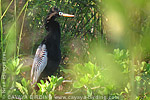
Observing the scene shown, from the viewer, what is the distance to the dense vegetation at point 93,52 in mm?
343

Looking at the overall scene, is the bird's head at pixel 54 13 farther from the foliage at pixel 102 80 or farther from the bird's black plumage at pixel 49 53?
the foliage at pixel 102 80

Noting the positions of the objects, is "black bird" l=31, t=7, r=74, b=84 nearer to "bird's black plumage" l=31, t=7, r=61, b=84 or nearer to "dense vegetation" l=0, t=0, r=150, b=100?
"bird's black plumage" l=31, t=7, r=61, b=84

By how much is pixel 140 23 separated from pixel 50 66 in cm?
232

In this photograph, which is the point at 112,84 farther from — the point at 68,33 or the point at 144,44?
the point at 68,33

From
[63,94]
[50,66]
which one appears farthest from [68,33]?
[63,94]

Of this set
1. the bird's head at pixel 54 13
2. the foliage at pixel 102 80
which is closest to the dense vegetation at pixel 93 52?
the foliage at pixel 102 80

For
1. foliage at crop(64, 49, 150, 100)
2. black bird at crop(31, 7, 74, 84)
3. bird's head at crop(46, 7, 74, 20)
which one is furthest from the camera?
bird's head at crop(46, 7, 74, 20)

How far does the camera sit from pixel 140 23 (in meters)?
0.37

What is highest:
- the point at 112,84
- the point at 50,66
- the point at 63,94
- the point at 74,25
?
the point at 74,25

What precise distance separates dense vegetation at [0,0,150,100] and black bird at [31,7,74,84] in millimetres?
155

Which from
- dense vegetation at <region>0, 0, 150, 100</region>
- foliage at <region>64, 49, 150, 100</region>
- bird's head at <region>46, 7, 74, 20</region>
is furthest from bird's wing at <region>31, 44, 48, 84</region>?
foliage at <region>64, 49, 150, 100</region>

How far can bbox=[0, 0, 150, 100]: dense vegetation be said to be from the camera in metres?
0.34

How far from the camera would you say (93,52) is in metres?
1.59

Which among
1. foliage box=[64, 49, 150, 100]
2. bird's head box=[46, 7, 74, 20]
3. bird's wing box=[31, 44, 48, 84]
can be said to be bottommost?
bird's wing box=[31, 44, 48, 84]
